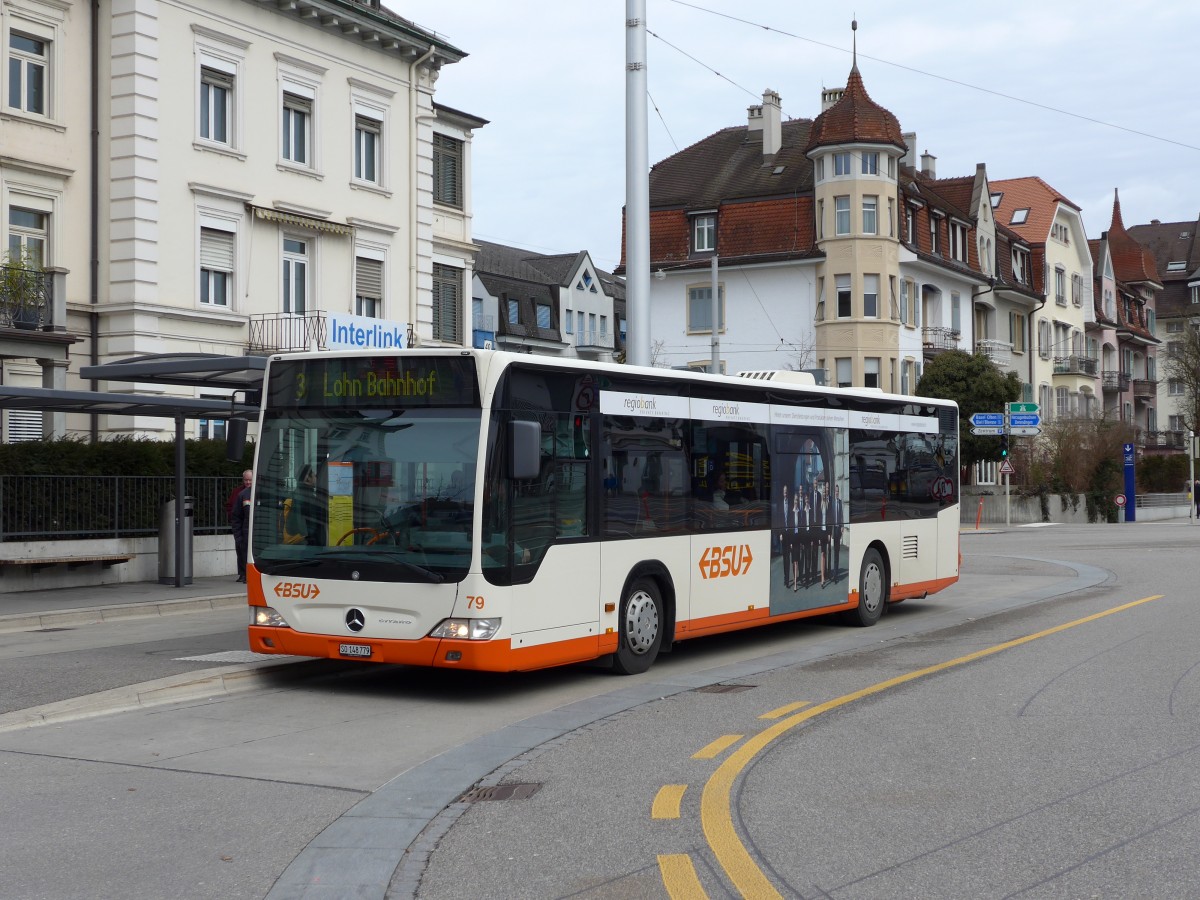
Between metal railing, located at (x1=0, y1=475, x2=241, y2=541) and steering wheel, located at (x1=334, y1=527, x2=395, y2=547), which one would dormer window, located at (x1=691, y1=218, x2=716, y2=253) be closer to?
metal railing, located at (x1=0, y1=475, x2=241, y2=541)

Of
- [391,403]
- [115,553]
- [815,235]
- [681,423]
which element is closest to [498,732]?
[391,403]

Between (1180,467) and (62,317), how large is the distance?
66.2m

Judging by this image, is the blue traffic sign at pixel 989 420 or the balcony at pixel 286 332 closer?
the balcony at pixel 286 332

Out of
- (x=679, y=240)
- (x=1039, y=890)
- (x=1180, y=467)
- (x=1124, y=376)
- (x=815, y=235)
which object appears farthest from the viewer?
(x=1124, y=376)

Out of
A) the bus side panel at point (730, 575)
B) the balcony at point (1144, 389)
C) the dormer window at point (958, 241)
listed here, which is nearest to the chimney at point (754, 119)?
the dormer window at point (958, 241)

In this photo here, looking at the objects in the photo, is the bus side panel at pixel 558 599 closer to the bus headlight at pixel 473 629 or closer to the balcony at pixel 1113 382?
the bus headlight at pixel 473 629

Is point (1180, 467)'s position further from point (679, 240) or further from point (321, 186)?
point (321, 186)

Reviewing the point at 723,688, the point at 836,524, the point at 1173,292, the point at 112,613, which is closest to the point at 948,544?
the point at 836,524

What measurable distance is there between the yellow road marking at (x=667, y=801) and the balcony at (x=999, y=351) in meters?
58.7

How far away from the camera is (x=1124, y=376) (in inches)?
3364

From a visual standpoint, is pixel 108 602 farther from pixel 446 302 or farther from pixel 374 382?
pixel 446 302

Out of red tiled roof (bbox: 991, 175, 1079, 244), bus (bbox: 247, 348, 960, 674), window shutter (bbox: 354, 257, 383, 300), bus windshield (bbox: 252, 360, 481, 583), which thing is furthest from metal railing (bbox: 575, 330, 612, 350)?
bus windshield (bbox: 252, 360, 481, 583)

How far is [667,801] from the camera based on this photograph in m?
7.48

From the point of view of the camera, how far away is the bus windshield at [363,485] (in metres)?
10.8
